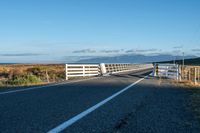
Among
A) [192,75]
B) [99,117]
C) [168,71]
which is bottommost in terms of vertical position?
[192,75]

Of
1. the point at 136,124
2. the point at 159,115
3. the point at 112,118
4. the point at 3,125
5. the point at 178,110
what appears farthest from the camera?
the point at 178,110

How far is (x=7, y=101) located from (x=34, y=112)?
2.61 m

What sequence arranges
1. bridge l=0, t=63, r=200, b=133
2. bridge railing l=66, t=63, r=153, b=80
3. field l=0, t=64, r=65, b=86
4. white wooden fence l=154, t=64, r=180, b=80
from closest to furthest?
1. bridge l=0, t=63, r=200, b=133
2. field l=0, t=64, r=65, b=86
3. bridge railing l=66, t=63, r=153, b=80
4. white wooden fence l=154, t=64, r=180, b=80

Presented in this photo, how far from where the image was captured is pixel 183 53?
38000mm

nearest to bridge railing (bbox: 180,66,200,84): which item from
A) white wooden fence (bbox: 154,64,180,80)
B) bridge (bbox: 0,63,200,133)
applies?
white wooden fence (bbox: 154,64,180,80)

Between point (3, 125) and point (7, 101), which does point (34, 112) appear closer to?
point (3, 125)

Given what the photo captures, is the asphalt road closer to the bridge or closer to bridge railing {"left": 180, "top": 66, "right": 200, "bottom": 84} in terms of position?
the bridge

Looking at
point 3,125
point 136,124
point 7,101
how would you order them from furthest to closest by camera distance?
point 7,101 → point 136,124 → point 3,125

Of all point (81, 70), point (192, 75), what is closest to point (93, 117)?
point (81, 70)

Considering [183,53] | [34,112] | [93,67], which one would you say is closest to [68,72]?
[93,67]

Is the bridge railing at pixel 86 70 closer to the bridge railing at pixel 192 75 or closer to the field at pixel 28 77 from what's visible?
the field at pixel 28 77

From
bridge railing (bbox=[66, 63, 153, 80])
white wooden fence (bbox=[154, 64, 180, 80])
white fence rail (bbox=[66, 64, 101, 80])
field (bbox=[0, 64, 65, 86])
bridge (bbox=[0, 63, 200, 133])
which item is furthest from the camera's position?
white wooden fence (bbox=[154, 64, 180, 80])

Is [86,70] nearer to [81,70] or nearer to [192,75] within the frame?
[81,70]

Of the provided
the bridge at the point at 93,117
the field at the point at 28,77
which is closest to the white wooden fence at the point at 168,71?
the field at the point at 28,77
